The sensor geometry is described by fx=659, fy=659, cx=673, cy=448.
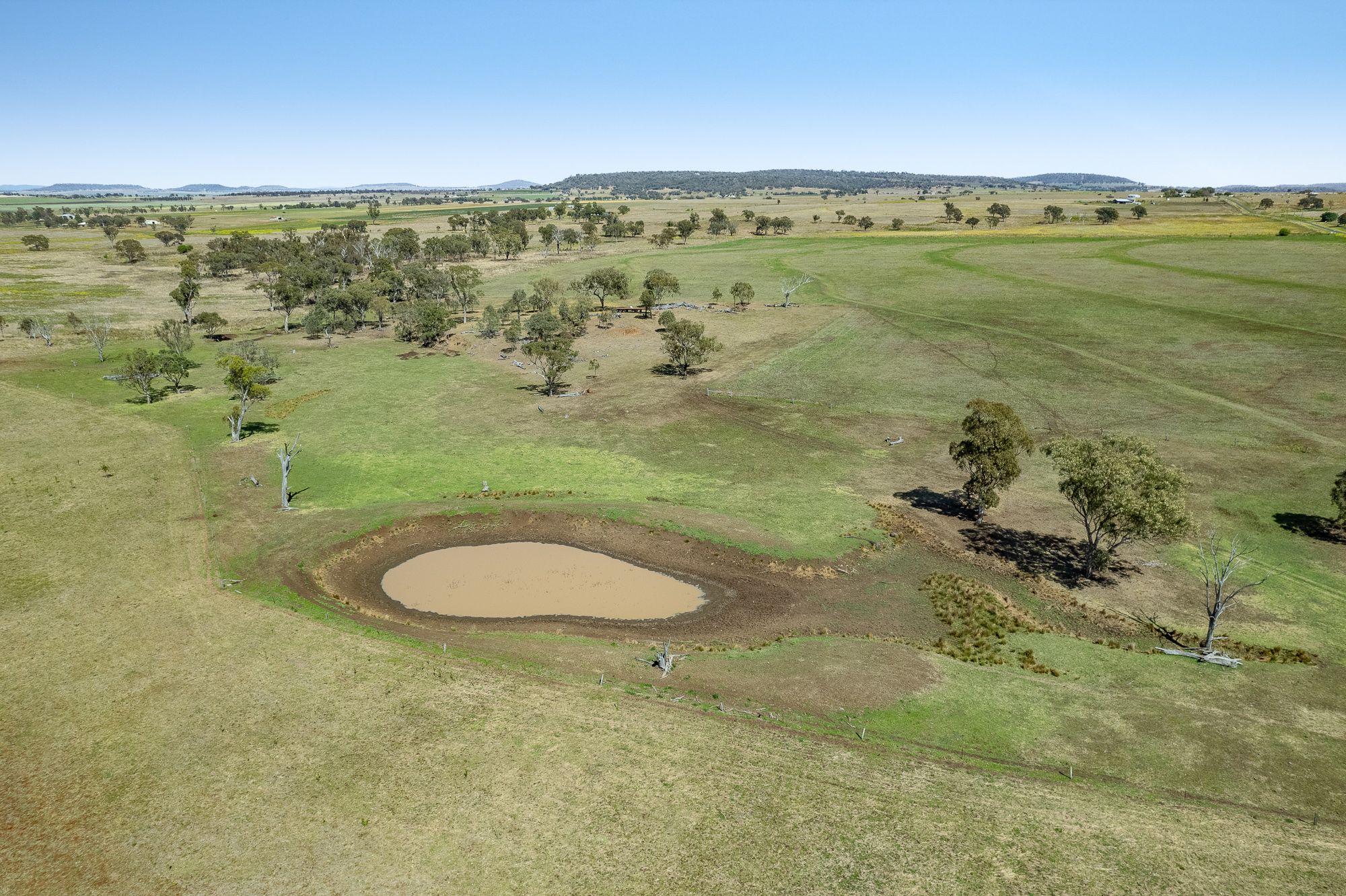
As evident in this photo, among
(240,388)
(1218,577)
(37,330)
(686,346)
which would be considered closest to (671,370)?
(686,346)

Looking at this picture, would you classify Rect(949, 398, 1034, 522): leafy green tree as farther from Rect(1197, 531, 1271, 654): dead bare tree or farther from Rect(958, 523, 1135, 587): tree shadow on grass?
Rect(1197, 531, 1271, 654): dead bare tree

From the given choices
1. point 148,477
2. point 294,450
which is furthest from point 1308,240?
point 148,477

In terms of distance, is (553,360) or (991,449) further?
(553,360)

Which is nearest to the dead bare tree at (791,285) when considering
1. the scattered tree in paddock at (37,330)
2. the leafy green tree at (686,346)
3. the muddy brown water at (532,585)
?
the leafy green tree at (686,346)

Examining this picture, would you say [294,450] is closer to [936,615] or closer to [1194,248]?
[936,615]

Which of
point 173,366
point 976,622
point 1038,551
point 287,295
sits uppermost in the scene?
point 287,295

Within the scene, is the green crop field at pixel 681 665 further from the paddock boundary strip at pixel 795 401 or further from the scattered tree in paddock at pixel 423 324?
the scattered tree in paddock at pixel 423 324

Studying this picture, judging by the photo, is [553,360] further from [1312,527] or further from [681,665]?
[1312,527]
